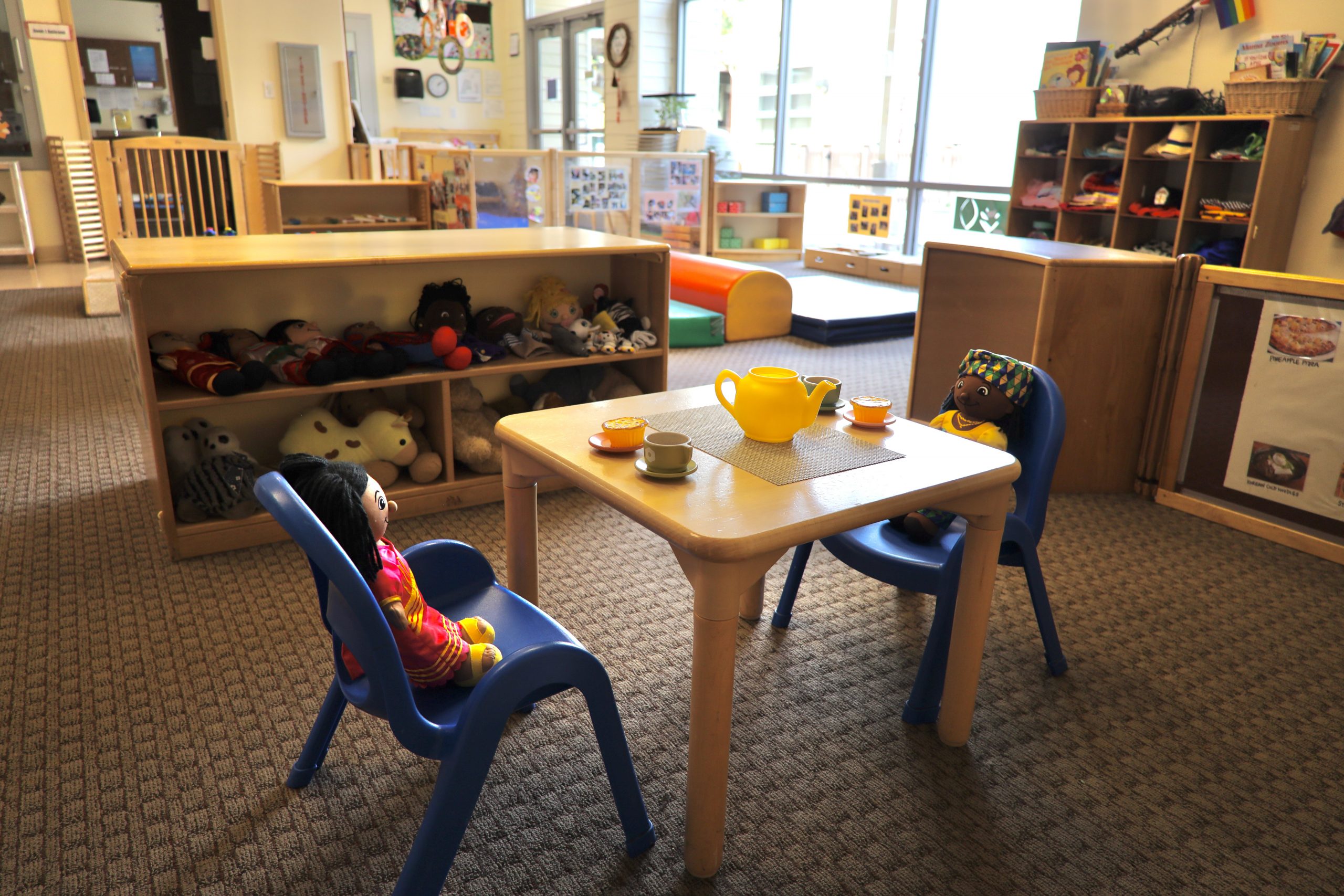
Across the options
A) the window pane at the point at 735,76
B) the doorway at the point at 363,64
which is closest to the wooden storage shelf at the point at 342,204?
the window pane at the point at 735,76

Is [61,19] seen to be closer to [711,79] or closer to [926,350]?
[711,79]

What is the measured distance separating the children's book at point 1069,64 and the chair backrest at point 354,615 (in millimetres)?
6025

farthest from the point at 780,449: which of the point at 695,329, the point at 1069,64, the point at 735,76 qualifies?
the point at 735,76

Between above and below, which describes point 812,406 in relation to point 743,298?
above

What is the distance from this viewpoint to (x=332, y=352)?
2.66 m

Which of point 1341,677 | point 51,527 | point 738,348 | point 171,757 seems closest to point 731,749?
point 171,757

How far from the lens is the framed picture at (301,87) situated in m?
7.66

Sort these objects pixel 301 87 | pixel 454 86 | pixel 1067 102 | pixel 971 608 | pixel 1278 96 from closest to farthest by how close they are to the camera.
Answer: pixel 971 608, pixel 1278 96, pixel 1067 102, pixel 301 87, pixel 454 86

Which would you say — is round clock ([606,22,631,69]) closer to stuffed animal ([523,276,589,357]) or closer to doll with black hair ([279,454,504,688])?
stuffed animal ([523,276,589,357])

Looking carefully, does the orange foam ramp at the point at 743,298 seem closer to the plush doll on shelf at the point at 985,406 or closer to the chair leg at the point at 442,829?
the plush doll on shelf at the point at 985,406

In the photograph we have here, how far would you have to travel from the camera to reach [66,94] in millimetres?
7699

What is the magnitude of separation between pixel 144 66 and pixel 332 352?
7826 millimetres

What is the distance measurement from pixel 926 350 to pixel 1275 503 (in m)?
1.29

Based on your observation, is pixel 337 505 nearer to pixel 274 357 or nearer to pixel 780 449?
pixel 780 449
